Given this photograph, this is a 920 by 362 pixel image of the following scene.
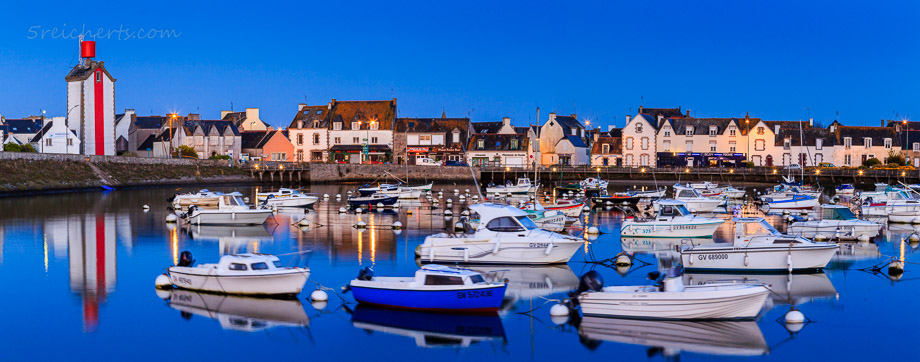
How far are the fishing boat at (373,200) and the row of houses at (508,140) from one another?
45.4 m

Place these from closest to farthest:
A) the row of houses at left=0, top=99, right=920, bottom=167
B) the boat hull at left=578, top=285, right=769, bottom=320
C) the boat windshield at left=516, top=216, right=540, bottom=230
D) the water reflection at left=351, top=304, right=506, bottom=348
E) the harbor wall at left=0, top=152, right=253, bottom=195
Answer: the water reflection at left=351, top=304, right=506, bottom=348 < the boat hull at left=578, top=285, right=769, bottom=320 < the boat windshield at left=516, top=216, right=540, bottom=230 < the harbor wall at left=0, top=152, right=253, bottom=195 < the row of houses at left=0, top=99, right=920, bottom=167

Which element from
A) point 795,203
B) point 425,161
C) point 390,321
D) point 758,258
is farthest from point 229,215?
point 425,161

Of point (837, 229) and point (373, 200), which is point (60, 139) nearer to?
point (373, 200)

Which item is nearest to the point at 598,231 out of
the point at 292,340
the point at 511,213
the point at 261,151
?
the point at 511,213

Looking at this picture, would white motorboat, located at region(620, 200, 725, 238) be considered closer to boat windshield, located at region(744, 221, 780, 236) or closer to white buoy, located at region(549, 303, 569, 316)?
boat windshield, located at region(744, 221, 780, 236)

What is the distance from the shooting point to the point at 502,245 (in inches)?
1105

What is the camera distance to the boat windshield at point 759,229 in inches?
1103

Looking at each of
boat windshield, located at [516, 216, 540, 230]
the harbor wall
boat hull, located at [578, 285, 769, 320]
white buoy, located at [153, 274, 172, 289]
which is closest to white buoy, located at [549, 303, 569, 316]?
boat hull, located at [578, 285, 769, 320]

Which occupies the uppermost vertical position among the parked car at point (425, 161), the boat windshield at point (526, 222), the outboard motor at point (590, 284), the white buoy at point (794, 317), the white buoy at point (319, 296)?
the parked car at point (425, 161)

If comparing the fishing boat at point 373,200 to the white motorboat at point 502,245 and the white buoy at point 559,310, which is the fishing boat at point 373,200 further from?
the white buoy at point 559,310

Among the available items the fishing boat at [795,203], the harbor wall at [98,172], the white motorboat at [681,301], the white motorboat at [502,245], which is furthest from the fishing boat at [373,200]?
the white motorboat at [681,301]

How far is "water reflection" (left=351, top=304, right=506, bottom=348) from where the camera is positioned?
19.9 metres

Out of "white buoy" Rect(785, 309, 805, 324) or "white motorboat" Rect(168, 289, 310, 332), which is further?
"white motorboat" Rect(168, 289, 310, 332)

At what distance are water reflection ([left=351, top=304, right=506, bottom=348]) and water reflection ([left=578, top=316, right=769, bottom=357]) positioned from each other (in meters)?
2.16
